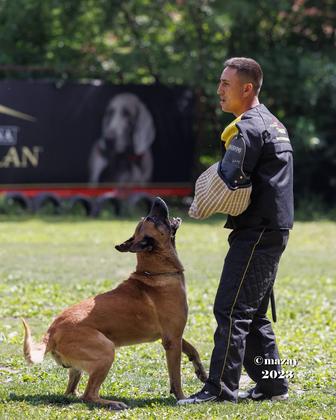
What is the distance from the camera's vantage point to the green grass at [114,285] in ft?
19.8

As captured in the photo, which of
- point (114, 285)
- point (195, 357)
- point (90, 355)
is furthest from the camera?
point (114, 285)

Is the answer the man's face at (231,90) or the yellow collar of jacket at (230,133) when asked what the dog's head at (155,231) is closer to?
the yellow collar of jacket at (230,133)

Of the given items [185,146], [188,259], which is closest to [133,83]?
[185,146]

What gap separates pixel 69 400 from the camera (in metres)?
6.18

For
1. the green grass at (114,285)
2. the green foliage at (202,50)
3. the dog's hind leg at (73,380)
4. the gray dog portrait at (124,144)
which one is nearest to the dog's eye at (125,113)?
the gray dog portrait at (124,144)

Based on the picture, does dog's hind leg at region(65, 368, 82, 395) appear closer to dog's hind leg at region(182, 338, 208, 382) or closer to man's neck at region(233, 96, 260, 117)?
dog's hind leg at region(182, 338, 208, 382)

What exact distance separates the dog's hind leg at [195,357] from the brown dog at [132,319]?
34cm

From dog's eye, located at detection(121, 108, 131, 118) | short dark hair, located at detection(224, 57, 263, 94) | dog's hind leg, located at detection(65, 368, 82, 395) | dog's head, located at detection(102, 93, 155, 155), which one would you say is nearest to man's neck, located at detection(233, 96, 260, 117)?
short dark hair, located at detection(224, 57, 263, 94)

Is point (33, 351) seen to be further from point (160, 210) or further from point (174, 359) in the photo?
point (160, 210)

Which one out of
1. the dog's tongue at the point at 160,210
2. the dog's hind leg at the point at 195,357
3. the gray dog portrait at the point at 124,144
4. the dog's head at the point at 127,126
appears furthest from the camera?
the dog's head at the point at 127,126

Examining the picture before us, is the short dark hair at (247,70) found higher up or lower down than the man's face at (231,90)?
higher up

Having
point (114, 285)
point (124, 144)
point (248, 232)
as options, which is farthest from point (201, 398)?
point (124, 144)

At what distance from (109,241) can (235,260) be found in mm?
10119

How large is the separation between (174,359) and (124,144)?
1584 centimetres
